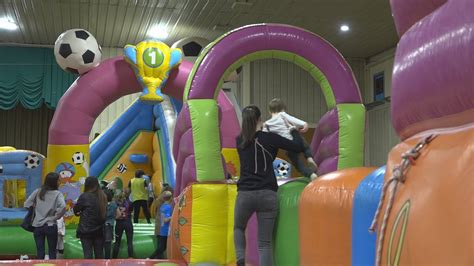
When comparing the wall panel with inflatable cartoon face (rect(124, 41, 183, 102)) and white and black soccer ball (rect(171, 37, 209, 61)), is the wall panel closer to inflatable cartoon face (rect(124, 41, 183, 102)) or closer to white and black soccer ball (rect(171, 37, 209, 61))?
white and black soccer ball (rect(171, 37, 209, 61))

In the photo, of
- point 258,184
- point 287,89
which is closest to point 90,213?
point 258,184

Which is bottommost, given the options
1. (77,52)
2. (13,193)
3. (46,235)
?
(46,235)

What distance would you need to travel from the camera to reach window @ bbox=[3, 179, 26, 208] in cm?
636

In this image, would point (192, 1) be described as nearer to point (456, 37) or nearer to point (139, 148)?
point (139, 148)

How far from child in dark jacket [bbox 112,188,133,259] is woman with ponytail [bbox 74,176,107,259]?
2.71 feet

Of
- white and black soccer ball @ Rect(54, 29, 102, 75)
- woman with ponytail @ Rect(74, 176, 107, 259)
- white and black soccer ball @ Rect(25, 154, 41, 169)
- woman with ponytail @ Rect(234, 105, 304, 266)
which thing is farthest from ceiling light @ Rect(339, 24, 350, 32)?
woman with ponytail @ Rect(234, 105, 304, 266)

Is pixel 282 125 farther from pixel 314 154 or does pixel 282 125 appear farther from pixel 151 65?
pixel 151 65

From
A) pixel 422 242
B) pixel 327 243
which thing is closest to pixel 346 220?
pixel 327 243

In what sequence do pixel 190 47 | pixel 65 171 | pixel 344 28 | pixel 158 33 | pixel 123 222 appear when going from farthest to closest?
pixel 158 33 → pixel 344 28 → pixel 190 47 → pixel 65 171 → pixel 123 222

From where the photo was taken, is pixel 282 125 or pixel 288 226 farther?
pixel 282 125

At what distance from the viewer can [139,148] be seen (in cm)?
906

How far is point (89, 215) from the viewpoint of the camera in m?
4.62

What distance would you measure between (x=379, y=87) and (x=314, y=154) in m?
8.93

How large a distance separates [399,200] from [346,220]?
752 mm
